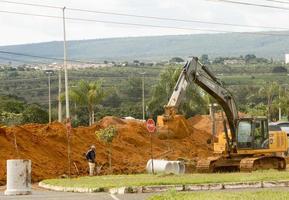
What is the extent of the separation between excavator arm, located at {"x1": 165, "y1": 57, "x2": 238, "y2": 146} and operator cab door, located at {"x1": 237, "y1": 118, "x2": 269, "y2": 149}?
13.5 inches

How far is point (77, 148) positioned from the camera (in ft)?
174

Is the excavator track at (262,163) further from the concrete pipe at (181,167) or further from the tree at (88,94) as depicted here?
the tree at (88,94)

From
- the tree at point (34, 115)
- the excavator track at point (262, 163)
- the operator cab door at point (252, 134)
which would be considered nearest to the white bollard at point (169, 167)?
the operator cab door at point (252, 134)

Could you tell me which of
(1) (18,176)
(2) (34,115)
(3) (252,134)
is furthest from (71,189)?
(2) (34,115)

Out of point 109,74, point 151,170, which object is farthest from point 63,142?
point 109,74

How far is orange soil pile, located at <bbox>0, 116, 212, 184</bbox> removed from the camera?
45.6 meters

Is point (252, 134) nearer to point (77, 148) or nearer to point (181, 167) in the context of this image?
point (181, 167)

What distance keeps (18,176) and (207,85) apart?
50.8 ft

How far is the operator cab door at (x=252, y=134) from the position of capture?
1640 inches

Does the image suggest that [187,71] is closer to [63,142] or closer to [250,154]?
[250,154]

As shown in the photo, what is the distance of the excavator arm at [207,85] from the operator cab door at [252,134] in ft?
1.13

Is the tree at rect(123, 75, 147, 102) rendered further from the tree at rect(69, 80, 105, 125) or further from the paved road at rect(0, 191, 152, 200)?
the paved road at rect(0, 191, 152, 200)

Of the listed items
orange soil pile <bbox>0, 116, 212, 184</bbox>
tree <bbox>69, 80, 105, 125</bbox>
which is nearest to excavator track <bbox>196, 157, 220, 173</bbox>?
orange soil pile <bbox>0, 116, 212, 184</bbox>

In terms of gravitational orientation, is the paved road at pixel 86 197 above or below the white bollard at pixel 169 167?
above
